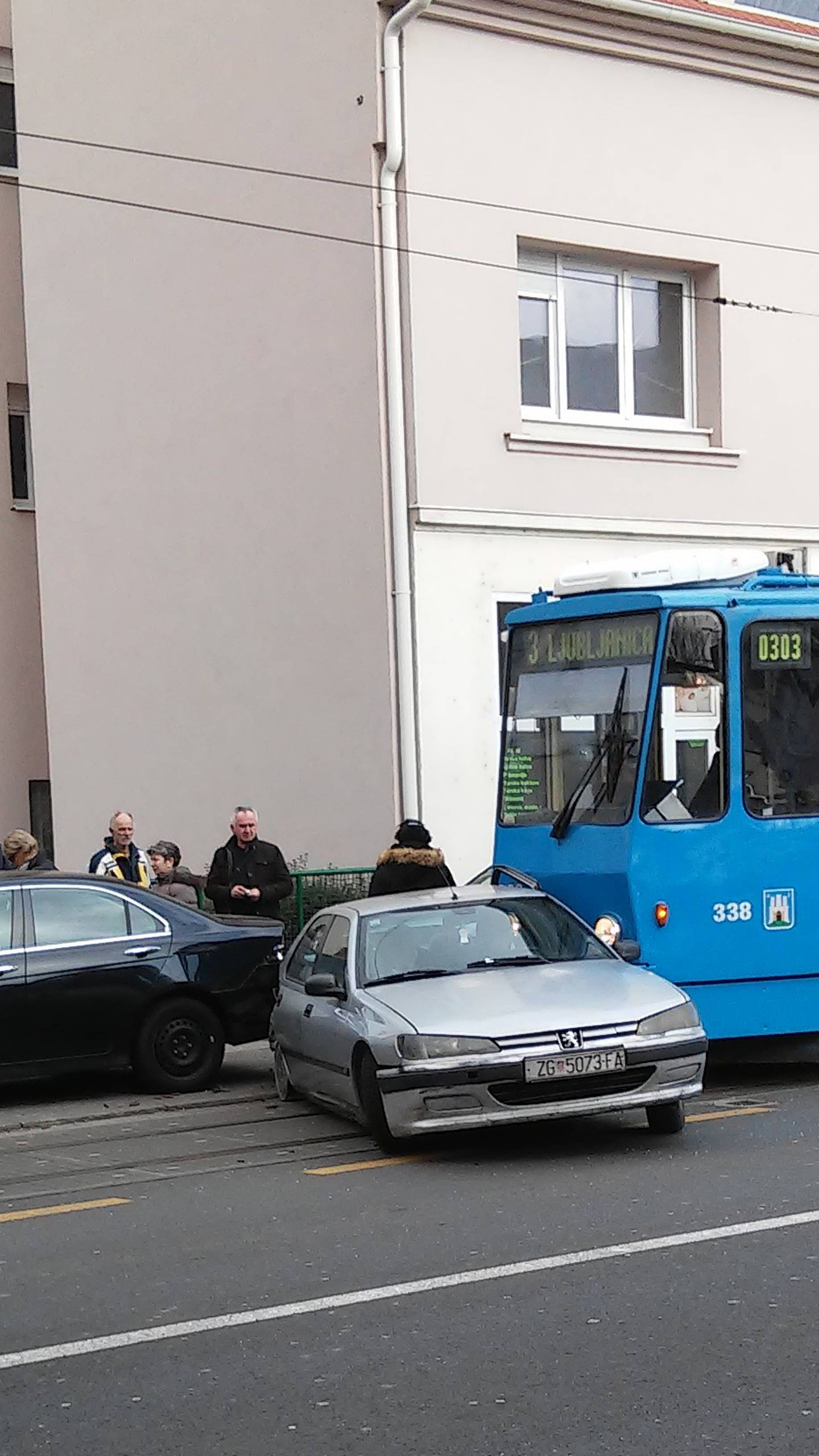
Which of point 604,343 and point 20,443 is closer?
point 604,343

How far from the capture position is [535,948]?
10672mm

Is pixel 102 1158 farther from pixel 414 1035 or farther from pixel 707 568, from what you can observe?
pixel 707 568

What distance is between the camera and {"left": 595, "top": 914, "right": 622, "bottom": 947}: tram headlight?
37.4ft

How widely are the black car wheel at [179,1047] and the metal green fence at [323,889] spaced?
3.73m

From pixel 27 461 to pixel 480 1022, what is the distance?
12.2 meters

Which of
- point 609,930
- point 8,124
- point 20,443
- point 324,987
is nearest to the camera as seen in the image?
point 324,987

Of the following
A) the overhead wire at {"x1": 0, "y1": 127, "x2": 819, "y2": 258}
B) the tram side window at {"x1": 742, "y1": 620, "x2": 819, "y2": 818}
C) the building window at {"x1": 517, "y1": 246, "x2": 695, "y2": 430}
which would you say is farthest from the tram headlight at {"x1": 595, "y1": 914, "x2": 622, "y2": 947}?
the overhead wire at {"x1": 0, "y1": 127, "x2": 819, "y2": 258}

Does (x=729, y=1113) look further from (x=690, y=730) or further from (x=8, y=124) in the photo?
(x=8, y=124)

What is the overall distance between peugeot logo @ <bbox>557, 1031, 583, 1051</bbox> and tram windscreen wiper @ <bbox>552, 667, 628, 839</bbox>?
2.47m

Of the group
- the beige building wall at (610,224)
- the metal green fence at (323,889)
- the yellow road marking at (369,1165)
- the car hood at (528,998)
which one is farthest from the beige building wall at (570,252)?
the yellow road marking at (369,1165)

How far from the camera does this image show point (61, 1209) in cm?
879

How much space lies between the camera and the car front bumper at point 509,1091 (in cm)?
935

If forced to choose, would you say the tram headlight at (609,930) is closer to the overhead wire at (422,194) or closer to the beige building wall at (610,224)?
the beige building wall at (610,224)

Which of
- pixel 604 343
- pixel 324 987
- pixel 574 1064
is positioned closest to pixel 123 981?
pixel 324 987
